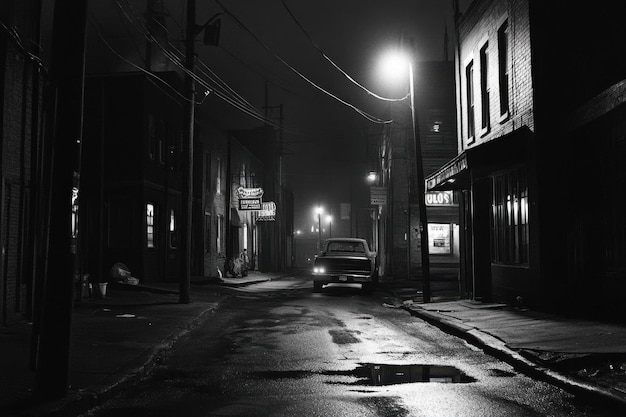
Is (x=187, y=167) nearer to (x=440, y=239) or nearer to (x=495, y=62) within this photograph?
(x=495, y=62)

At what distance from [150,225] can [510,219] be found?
14675 mm

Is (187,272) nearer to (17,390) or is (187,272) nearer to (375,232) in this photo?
(17,390)

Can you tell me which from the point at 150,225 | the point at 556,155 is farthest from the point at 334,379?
the point at 150,225

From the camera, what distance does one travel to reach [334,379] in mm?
7582

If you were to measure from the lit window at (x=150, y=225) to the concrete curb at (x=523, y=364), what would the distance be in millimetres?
14119

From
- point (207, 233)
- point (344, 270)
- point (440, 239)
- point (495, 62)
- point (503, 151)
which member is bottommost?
point (344, 270)

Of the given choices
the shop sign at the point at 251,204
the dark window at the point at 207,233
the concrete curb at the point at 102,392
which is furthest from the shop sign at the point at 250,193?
the concrete curb at the point at 102,392

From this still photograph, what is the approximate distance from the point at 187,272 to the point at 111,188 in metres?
8.31

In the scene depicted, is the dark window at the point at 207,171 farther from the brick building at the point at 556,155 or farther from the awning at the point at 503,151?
the awning at the point at 503,151

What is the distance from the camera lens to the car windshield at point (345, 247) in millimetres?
26047

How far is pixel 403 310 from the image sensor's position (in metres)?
17.5

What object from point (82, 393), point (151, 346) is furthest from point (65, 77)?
point (151, 346)

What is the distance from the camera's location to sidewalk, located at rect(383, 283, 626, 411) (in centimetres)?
696

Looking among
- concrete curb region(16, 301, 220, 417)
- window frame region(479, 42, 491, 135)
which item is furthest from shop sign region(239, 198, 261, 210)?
concrete curb region(16, 301, 220, 417)
